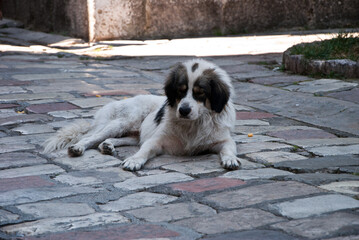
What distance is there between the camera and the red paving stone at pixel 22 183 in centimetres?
346

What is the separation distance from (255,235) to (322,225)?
34cm

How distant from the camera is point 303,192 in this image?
3.17 meters

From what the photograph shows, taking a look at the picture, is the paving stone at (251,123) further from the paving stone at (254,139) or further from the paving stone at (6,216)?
the paving stone at (6,216)

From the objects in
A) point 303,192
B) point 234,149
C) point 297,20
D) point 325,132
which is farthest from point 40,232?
point 297,20

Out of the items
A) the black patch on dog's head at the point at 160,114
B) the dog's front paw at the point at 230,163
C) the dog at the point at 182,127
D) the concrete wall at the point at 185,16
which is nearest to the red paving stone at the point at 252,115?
the dog at the point at 182,127

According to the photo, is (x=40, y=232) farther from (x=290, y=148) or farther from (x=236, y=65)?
(x=236, y=65)

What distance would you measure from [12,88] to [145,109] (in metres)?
2.93

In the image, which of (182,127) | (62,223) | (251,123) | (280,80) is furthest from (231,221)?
(280,80)

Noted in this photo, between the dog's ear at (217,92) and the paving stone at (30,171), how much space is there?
1.28 meters

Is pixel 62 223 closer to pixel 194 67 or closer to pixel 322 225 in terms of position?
pixel 322 225

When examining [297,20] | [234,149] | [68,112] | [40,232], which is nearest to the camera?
[40,232]

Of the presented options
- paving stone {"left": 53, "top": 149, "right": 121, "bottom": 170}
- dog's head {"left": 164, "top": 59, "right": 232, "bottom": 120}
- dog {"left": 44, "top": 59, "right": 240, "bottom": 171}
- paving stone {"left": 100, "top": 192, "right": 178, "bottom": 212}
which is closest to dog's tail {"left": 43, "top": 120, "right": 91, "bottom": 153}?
dog {"left": 44, "top": 59, "right": 240, "bottom": 171}

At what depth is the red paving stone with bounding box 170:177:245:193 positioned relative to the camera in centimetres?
338

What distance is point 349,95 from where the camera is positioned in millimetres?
6285
